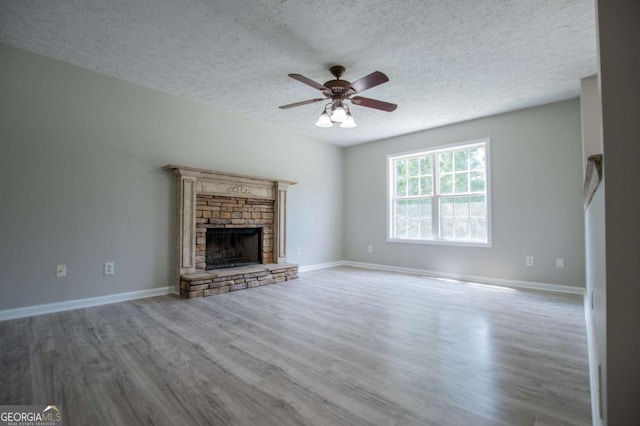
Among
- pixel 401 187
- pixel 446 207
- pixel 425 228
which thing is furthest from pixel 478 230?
pixel 401 187

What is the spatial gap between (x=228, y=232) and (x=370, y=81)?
9.54 feet

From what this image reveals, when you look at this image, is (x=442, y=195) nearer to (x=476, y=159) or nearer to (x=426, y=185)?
(x=426, y=185)

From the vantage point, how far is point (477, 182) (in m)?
4.69

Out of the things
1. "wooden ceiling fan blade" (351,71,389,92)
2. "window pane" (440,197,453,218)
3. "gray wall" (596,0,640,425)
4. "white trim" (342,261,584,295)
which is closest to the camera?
"gray wall" (596,0,640,425)

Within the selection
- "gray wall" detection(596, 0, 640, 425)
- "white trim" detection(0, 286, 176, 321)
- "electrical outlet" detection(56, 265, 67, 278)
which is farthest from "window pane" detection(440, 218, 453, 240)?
"electrical outlet" detection(56, 265, 67, 278)

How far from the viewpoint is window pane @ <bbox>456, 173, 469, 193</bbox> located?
15.8 ft

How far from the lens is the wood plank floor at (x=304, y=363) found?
4.85 feet

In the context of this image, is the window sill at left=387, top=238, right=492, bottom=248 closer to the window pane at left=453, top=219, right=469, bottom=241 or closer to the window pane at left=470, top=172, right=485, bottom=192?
the window pane at left=453, top=219, right=469, bottom=241

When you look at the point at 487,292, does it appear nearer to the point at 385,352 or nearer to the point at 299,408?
the point at 385,352

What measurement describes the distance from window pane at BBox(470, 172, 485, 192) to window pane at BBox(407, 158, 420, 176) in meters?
0.92

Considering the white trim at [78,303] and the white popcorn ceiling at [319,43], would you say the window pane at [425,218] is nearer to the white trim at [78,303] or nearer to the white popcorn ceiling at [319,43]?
the white popcorn ceiling at [319,43]

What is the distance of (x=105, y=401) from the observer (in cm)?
155

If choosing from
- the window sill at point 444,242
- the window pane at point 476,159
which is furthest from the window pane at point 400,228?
the window pane at point 476,159

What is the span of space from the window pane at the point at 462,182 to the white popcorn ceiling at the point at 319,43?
50.8 inches
